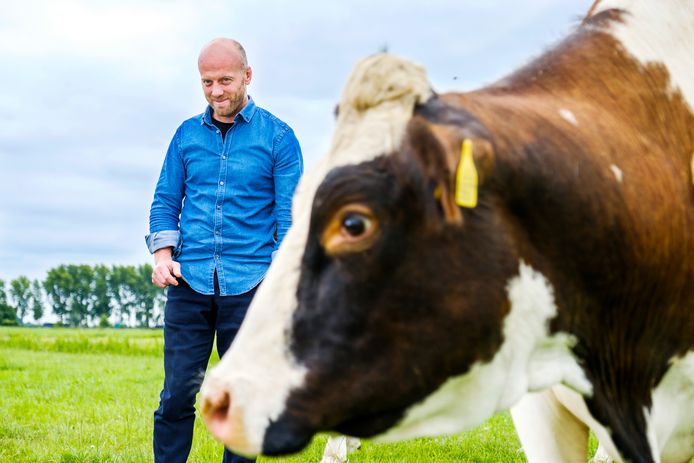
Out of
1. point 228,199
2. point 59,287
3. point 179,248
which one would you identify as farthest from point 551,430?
point 59,287

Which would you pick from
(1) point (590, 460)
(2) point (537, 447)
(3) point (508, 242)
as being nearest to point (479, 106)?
(3) point (508, 242)

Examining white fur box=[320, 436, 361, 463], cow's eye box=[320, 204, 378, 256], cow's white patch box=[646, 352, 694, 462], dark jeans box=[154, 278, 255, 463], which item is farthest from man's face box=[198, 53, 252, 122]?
cow's white patch box=[646, 352, 694, 462]

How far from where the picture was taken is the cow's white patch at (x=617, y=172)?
2.84m

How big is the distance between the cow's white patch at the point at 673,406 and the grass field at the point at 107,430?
12.5 ft

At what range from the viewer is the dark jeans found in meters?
5.26

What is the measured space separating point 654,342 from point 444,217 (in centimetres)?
105

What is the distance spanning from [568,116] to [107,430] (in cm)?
678

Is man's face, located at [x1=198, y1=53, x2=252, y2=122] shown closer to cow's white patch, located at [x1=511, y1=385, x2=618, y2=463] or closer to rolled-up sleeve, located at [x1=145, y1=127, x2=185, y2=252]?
rolled-up sleeve, located at [x1=145, y1=127, x2=185, y2=252]

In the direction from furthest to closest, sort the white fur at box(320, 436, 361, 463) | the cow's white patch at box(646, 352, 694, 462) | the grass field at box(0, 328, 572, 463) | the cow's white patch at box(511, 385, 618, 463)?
the grass field at box(0, 328, 572, 463)
the white fur at box(320, 436, 361, 463)
the cow's white patch at box(511, 385, 618, 463)
the cow's white patch at box(646, 352, 694, 462)

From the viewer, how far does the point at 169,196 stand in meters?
5.44

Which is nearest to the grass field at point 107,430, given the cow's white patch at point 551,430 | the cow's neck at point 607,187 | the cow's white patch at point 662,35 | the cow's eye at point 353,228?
the cow's white patch at point 551,430

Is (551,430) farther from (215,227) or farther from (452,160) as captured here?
(215,227)

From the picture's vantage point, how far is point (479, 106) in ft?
9.08

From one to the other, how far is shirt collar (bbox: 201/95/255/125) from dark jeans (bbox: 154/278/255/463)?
3.28 feet
